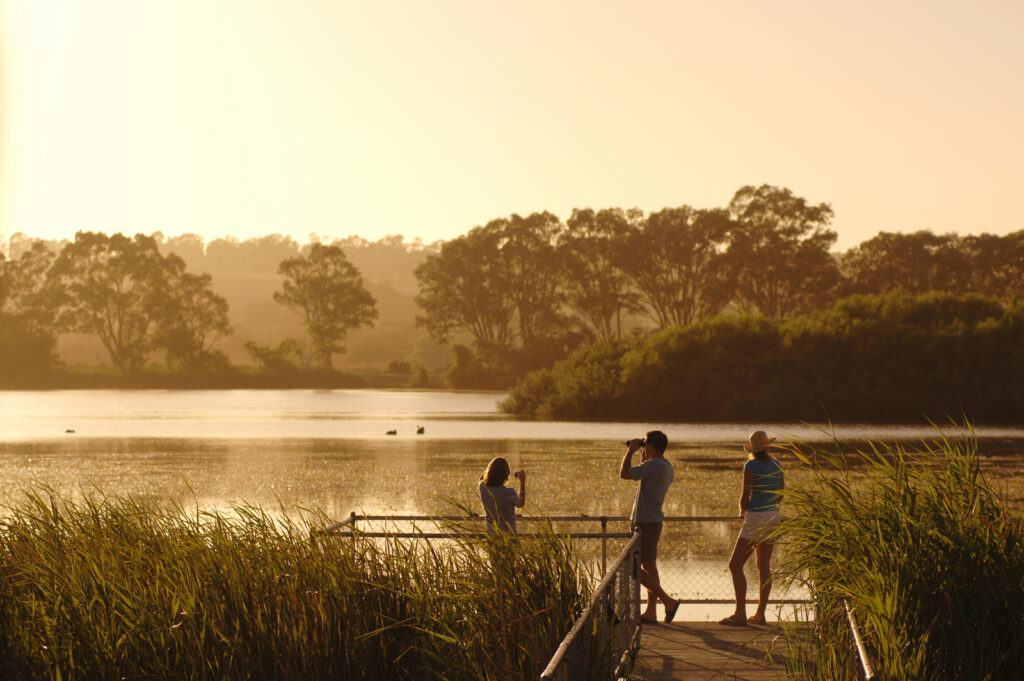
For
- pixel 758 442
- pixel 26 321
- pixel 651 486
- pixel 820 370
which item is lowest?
pixel 651 486

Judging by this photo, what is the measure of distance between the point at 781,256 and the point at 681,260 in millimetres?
9319

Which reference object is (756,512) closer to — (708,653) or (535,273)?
(708,653)

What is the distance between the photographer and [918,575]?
24.0ft

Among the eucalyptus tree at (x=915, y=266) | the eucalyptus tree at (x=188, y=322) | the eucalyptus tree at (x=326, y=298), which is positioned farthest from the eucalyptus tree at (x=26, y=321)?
the eucalyptus tree at (x=915, y=266)

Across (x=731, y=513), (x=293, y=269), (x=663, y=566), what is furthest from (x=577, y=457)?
(x=293, y=269)

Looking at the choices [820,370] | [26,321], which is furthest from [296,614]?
[26,321]

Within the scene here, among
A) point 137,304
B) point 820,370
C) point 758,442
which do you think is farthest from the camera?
point 137,304

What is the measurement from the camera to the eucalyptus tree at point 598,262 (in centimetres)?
10381

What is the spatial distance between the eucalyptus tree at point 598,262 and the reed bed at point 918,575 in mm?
94848

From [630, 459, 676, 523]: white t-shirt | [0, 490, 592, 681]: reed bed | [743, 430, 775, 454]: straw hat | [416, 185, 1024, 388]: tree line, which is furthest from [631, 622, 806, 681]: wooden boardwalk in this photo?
[416, 185, 1024, 388]: tree line

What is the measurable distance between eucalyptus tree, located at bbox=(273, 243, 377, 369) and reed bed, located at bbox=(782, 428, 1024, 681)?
11663cm

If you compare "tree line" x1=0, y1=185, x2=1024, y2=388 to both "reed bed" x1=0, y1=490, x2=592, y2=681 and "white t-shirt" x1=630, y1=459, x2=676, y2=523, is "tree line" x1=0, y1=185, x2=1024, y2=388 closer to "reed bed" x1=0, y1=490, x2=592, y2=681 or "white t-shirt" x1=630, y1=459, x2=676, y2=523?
"white t-shirt" x1=630, y1=459, x2=676, y2=523

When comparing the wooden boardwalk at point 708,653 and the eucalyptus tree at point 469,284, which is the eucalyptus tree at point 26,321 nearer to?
the eucalyptus tree at point 469,284

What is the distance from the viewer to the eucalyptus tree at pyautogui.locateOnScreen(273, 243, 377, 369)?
4892 inches
